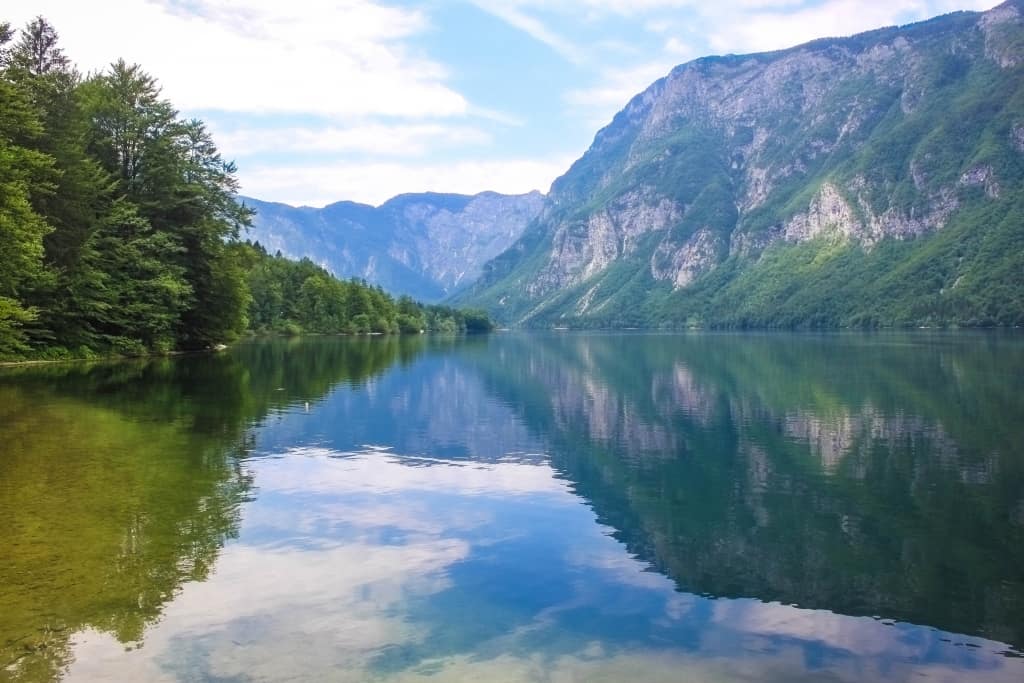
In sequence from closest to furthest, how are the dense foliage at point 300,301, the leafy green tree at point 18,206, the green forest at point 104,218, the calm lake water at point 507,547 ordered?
the calm lake water at point 507,547
the leafy green tree at point 18,206
the green forest at point 104,218
the dense foliage at point 300,301

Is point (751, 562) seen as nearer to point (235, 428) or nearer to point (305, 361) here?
point (235, 428)

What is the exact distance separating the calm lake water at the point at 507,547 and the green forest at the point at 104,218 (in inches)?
813

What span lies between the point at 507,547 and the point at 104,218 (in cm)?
5759

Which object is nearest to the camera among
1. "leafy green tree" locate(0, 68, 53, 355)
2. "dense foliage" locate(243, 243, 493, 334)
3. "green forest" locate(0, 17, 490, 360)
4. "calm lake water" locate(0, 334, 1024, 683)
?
"calm lake water" locate(0, 334, 1024, 683)

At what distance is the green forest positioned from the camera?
48.9 meters

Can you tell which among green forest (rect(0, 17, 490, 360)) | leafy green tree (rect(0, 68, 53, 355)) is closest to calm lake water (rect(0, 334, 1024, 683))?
leafy green tree (rect(0, 68, 53, 355))

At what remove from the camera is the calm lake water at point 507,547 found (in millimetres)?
11273

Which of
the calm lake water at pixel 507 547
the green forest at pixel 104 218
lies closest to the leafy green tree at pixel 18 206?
the green forest at pixel 104 218

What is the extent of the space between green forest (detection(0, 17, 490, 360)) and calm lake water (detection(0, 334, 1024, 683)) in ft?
67.8

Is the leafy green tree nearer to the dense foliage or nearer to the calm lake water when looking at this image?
the calm lake water

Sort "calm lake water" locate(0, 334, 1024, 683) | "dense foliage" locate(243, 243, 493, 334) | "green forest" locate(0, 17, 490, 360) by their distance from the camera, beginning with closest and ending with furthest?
"calm lake water" locate(0, 334, 1024, 683), "green forest" locate(0, 17, 490, 360), "dense foliage" locate(243, 243, 493, 334)

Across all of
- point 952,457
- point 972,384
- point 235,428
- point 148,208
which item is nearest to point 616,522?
point 952,457

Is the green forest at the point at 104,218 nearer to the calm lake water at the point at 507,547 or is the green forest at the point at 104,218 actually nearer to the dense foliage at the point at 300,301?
the calm lake water at the point at 507,547

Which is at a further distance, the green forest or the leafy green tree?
the green forest
